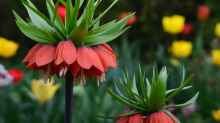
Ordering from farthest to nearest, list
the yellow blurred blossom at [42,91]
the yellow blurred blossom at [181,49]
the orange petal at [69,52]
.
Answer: the yellow blurred blossom at [181,49], the yellow blurred blossom at [42,91], the orange petal at [69,52]

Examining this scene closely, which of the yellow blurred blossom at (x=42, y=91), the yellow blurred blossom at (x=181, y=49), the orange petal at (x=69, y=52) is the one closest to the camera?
the orange petal at (x=69, y=52)

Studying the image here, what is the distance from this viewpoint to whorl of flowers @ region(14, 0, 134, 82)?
1.61 metres

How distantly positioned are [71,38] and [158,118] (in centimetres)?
26

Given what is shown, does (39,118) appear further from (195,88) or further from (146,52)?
(146,52)

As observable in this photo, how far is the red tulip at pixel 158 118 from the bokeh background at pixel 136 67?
108 millimetres

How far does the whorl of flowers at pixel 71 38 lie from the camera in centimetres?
161

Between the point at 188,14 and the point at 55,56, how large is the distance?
14.5 ft

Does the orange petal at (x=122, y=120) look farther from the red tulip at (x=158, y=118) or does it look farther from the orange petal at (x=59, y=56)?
the orange petal at (x=59, y=56)

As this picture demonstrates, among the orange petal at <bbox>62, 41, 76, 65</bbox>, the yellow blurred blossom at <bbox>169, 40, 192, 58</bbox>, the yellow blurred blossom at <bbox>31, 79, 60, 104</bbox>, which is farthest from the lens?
the yellow blurred blossom at <bbox>169, 40, 192, 58</bbox>

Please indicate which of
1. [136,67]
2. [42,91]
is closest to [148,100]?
[42,91]

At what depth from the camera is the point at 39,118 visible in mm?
3307

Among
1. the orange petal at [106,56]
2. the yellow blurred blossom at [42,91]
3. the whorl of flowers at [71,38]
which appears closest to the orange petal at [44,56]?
the whorl of flowers at [71,38]

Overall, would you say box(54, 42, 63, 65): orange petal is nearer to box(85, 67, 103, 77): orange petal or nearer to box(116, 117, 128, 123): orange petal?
box(85, 67, 103, 77): orange petal

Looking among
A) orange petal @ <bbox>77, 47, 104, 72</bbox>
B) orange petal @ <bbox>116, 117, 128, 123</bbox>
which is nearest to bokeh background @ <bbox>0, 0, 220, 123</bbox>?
orange petal @ <bbox>116, 117, 128, 123</bbox>
